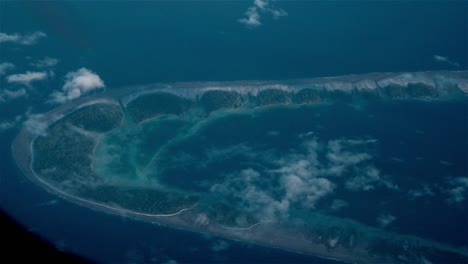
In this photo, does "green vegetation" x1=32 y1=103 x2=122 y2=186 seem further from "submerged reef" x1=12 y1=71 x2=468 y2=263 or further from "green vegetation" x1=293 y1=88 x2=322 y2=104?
"green vegetation" x1=293 y1=88 x2=322 y2=104

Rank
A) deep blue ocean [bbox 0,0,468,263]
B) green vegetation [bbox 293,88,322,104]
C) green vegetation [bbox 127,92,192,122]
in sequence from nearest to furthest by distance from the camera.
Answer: deep blue ocean [bbox 0,0,468,263]
green vegetation [bbox 127,92,192,122]
green vegetation [bbox 293,88,322,104]

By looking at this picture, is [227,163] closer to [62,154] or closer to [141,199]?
[141,199]

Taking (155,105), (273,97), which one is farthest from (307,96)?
(155,105)

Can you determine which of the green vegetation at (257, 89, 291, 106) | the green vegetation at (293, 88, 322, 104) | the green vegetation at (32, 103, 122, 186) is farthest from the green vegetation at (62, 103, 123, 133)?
the green vegetation at (293, 88, 322, 104)

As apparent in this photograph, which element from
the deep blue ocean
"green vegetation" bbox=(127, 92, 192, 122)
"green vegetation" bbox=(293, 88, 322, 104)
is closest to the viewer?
the deep blue ocean

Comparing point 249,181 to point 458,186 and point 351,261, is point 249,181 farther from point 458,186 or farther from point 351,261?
point 458,186

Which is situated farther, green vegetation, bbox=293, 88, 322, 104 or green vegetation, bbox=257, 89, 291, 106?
green vegetation, bbox=293, 88, 322, 104

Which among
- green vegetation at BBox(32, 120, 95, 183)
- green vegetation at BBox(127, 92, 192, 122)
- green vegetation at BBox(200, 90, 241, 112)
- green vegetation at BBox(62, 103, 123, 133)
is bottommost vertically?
green vegetation at BBox(32, 120, 95, 183)

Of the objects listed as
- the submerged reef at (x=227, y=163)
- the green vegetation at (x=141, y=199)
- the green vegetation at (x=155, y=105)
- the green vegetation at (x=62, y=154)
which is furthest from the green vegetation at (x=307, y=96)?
the green vegetation at (x=62, y=154)
